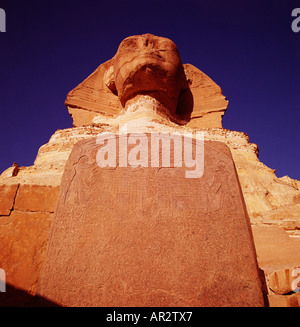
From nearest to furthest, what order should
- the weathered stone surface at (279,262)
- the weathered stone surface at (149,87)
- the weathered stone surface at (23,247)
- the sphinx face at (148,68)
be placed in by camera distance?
the weathered stone surface at (23,247) < the weathered stone surface at (279,262) < the sphinx face at (148,68) < the weathered stone surface at (149,87)

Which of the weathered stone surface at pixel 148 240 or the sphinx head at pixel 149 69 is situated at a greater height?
the sphinx head at pixel 149 69

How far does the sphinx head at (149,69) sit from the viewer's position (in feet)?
20.7

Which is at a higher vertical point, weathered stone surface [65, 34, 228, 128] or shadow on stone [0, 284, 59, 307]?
weathered stone surface [65, 34, 228, 128]

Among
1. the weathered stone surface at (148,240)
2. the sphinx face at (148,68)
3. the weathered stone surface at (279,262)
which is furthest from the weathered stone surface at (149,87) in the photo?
the weathered stone surface at (148,240)

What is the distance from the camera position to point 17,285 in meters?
1.78

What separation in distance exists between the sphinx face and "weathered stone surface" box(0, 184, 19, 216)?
5.14m

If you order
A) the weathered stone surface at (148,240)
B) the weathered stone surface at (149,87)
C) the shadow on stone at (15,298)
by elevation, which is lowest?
the shadow on stone at (15,298)

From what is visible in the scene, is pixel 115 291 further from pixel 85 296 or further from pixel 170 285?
pixel 170 285

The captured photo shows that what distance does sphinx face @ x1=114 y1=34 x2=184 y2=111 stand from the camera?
6293 mm

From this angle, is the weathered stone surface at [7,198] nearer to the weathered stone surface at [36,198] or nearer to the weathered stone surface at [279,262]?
the weathered stone surface at [36,198]

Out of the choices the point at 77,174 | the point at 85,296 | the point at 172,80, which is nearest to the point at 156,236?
the point at 85,296

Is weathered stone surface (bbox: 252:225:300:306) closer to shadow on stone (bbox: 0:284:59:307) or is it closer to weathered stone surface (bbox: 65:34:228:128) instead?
shadow on stone (bbox: 0:284:59:307)

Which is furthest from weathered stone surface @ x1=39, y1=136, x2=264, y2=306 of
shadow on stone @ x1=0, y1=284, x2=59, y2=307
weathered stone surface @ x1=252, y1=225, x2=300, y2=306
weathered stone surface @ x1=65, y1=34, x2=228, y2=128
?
weathered stone surface @ x1=65, y1=34, x2=228, y2=128

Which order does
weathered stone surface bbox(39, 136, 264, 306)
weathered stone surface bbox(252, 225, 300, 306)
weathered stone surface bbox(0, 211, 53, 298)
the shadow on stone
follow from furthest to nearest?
weathered stone surface bbox(252, 225, 300, 306)
weathered stone surface bbox(0, 211, 53, 298)
the shadow on stone
weathered stone surface bbox(39, 136, 264, 306)
